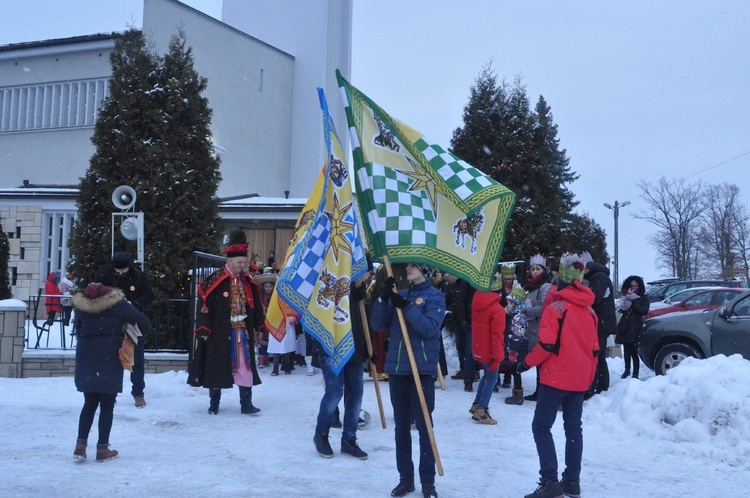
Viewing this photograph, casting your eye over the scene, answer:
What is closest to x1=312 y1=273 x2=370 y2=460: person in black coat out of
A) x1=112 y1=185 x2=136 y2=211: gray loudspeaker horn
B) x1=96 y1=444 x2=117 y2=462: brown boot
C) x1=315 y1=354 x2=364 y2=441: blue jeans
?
x1=315 y1=354 x2=364 y2=441: blue jeans

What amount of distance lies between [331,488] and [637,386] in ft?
15.8

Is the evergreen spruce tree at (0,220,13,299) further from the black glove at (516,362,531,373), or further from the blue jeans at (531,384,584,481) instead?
the blue jeans at (531,384,584,481)

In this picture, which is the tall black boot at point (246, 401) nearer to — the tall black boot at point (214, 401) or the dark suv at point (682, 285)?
the tall black boot at point (214, 401)

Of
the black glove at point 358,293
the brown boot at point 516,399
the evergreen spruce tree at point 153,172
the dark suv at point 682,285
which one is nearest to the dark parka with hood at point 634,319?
the brown boot at point 516,399

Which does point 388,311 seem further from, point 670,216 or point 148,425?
point 670,216

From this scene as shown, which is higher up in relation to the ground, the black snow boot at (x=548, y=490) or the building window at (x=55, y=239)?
the building window at (x=55, y=239)

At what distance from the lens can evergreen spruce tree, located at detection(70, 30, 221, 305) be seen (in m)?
13.1

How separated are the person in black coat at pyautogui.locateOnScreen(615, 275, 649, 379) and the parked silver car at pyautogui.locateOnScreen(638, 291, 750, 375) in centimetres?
24

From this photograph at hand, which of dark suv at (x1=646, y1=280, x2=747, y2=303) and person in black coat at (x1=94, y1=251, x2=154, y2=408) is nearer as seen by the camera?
person in black coat at (x1=94, y1=251, x2=154, y2=408)

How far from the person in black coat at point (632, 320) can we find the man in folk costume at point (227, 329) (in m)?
6.22

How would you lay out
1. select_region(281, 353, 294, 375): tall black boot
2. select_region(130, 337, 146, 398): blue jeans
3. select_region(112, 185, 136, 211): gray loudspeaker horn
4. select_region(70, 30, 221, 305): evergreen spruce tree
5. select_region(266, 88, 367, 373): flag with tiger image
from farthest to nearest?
select_region(70, 30, 221, 305): evergreen spruce tree → select_region(281, 353, 294, 375): tall black boot → select_region(112, 185, 136, 211): gray loudspeaker horn → select_region(130, 337, 146, 398): blue jeans → select_region(266, 88, 367, 373): flag with tiger image

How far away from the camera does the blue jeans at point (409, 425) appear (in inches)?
220

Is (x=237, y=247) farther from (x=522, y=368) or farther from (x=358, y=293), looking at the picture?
(x=522, y=368)

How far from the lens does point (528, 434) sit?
8250 millimetres
